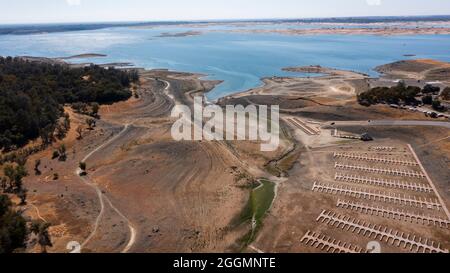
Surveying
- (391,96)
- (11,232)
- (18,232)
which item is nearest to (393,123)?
(391,96)

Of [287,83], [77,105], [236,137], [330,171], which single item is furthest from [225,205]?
[287,83]

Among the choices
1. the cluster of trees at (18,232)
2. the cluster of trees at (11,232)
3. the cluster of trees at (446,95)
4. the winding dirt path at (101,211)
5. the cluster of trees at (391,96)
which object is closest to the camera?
the cluster of trees at (11,232)

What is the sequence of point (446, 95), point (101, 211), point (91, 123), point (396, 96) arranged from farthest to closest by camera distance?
point (446, 95)
point (396, 96)
point (91, 123)
point (101, 211)

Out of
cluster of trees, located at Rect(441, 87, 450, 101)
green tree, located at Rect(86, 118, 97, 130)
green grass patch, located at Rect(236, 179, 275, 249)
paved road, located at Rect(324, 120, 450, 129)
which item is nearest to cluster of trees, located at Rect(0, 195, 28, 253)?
green grass patch, located at Rect(236, 179, 275, 249)

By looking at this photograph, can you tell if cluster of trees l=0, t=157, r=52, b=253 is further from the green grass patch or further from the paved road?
the paved road

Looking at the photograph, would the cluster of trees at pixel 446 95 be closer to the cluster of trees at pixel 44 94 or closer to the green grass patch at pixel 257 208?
the green grass patch at pixel 257 208

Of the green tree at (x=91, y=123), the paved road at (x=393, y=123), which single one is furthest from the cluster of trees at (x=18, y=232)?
the paved road at (x=393, y=123)

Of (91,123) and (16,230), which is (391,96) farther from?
(16,230)

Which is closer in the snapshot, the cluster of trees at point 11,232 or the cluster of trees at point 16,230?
the cluster of trees at point 11,232
